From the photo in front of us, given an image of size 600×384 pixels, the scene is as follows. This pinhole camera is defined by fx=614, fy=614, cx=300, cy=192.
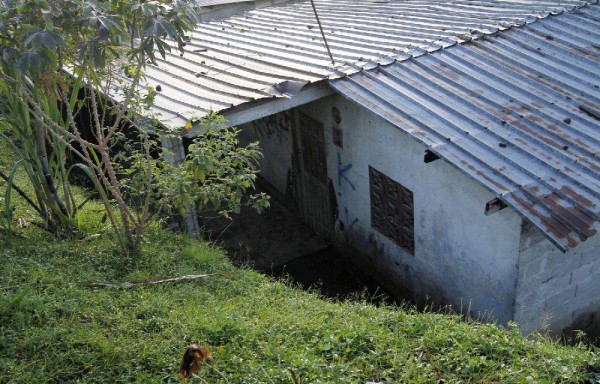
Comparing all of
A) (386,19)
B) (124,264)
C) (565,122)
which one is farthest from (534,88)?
(124,264)

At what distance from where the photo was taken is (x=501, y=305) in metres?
6.18

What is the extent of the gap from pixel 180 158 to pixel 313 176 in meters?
2.70

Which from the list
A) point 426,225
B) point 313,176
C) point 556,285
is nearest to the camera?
point 556,285

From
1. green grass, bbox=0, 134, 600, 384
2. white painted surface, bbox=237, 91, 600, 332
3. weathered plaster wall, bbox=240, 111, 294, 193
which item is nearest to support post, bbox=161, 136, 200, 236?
green grass, bbox=0, 134, 600, 384

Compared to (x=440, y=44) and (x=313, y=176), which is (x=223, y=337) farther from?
(x=440, y=44)

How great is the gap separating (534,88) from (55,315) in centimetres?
534

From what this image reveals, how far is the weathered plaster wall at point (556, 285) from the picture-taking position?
5887 mm

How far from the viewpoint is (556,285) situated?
246 inches

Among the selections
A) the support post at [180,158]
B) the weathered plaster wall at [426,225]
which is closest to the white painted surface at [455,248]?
the weathered plaster wall at [426,225]

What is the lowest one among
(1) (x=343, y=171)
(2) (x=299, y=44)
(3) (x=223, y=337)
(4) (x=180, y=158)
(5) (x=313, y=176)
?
(5) (x=313, y=176)

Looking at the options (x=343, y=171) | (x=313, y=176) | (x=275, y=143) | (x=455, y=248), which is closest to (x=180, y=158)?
(x=343, y=171)

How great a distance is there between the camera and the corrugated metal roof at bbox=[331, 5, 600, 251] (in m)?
5.30

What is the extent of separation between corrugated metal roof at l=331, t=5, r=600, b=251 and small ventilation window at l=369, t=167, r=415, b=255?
1.09 meters

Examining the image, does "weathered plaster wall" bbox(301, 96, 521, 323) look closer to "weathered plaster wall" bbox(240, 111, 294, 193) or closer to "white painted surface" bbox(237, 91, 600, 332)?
"white painted surface" bbox(237, 91, 600, 332)
